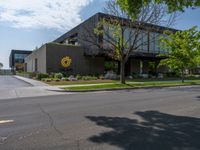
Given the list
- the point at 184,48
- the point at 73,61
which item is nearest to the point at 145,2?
the point at 184,48

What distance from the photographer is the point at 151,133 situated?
6.55 meters

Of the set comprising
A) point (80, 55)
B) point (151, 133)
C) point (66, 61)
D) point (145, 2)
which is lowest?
point (151, 133)

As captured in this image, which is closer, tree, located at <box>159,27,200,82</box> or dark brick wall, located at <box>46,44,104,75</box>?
tree, located at <box>159,27,200,82</box>

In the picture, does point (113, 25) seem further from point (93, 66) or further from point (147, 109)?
point (147, 109)

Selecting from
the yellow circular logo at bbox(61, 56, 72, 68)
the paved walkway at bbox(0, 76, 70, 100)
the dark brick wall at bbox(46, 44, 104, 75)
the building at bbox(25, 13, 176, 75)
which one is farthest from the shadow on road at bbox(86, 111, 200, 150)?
the yellow circular logo at bbox(61, 56, 72, 68)

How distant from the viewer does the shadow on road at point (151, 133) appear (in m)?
5.64

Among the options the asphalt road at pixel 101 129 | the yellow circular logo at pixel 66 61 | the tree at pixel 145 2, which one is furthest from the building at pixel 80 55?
the asphalt road at pixel 101 129

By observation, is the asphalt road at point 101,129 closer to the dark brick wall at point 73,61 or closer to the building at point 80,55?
the building at point 80,55

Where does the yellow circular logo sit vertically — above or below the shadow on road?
above

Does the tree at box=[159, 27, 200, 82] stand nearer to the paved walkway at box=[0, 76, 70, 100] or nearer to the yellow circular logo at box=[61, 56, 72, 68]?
the yellow circular logo at box=[61, 56, 72, 68]

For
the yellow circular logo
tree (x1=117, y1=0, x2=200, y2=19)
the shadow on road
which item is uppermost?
tree (x1=117, y1=0, x2=200, y2=19)

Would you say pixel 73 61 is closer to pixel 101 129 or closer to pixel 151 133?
pixel 101 129

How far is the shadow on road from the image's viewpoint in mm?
5641

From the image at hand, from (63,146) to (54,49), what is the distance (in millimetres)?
31533
